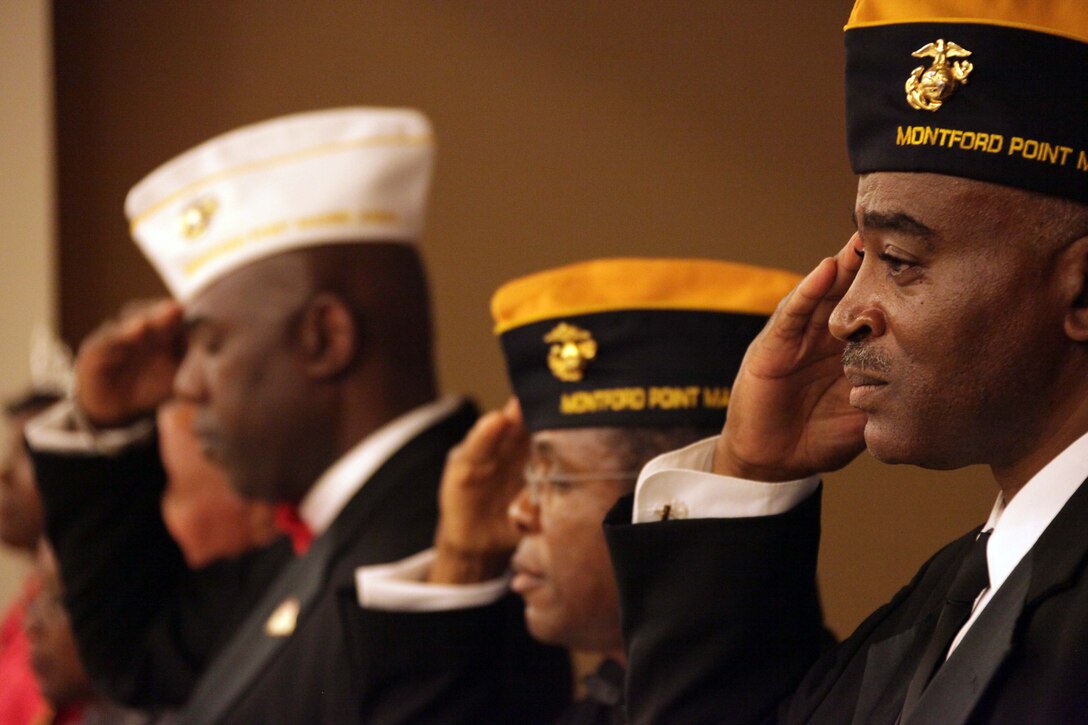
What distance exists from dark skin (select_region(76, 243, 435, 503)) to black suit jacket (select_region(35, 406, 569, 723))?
174 millimetres

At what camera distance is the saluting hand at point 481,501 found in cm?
268

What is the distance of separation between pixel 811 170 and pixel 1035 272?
3.37ft

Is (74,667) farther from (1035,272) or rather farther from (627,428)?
(1035,272)

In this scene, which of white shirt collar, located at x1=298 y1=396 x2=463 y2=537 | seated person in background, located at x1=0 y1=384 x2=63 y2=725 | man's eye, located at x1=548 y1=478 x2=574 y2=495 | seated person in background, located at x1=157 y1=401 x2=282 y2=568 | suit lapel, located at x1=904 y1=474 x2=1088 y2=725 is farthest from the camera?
seated person in background, located at x1=0 y1=384 x2=63 y2=725

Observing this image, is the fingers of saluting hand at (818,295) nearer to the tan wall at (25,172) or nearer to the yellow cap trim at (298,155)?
the yellow cap trim at (298,155)

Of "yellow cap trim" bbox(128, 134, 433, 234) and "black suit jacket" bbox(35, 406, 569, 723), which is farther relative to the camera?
"yellow cap trim" bbox(128, 134, 433, 234)

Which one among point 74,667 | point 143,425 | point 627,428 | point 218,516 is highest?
point 627,428

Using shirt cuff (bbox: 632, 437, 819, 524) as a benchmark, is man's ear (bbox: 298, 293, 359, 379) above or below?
below

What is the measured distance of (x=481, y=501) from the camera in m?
2.70

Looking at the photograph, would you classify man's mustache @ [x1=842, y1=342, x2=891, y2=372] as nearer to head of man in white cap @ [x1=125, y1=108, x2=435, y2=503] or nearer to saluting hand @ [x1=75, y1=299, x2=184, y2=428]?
head of man in white cap @ [x1=125, y1=108, x2=435, y2=503]

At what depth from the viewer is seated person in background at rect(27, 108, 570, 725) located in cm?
305

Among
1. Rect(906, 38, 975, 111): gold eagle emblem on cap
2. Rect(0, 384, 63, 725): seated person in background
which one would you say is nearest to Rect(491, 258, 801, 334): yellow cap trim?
Rect(906, 38, 975, 111): gold eagle emblem on cap

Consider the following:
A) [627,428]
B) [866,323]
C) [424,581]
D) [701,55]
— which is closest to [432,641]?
[424,581]

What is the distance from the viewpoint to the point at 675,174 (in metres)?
2.95
